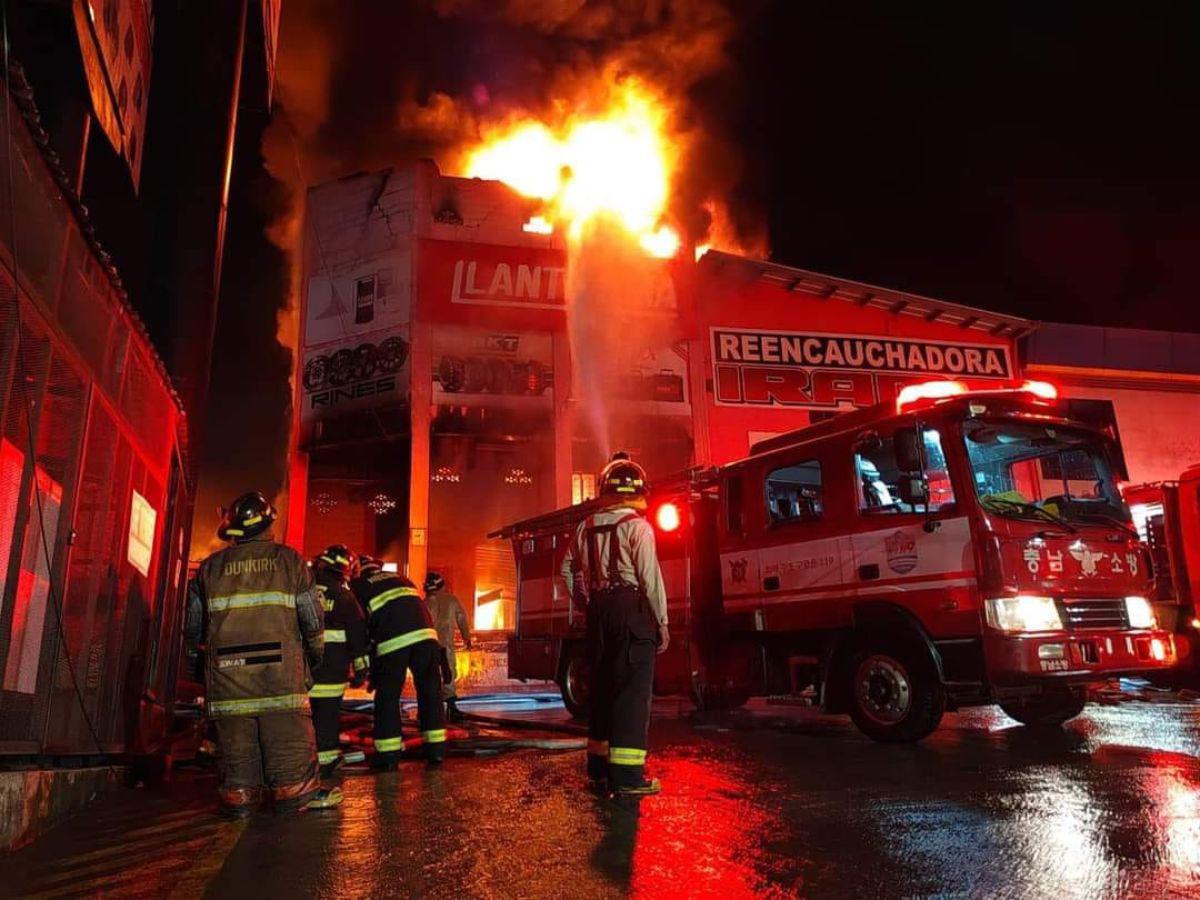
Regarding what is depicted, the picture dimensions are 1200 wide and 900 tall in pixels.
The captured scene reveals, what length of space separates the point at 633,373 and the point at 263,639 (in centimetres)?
1528

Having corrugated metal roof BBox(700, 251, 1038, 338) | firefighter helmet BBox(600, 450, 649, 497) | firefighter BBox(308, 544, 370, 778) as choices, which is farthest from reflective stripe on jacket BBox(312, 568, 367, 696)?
corrugated metal roof BBox(700, 251, 1038, 338)

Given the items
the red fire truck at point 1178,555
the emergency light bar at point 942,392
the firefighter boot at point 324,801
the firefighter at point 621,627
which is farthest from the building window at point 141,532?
the red fire truck at point 1178,555

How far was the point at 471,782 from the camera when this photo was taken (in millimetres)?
4898

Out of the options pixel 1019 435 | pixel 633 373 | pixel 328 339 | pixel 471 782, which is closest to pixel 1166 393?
pixel 633 373

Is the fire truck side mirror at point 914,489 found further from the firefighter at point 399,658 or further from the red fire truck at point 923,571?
the firefighter at point 399,658

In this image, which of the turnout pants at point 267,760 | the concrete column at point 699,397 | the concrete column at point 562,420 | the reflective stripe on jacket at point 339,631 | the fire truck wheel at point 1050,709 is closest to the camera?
the turnout pants at point 267,760

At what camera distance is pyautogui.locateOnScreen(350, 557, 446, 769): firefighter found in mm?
5699

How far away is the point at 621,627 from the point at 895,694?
2.73 meters

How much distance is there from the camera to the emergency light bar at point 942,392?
640 centimetres

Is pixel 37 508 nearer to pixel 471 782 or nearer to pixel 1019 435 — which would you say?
pixel 471 782

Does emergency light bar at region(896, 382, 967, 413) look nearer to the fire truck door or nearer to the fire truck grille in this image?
the fire truck door

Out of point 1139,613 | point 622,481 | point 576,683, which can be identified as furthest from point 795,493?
point 576,683

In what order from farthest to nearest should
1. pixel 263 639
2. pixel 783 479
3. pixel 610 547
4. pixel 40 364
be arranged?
pixel 783 479 < pixel 610 547 < pixel 263 639 < pixel 40 364

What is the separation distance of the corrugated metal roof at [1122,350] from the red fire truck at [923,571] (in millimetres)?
15834
